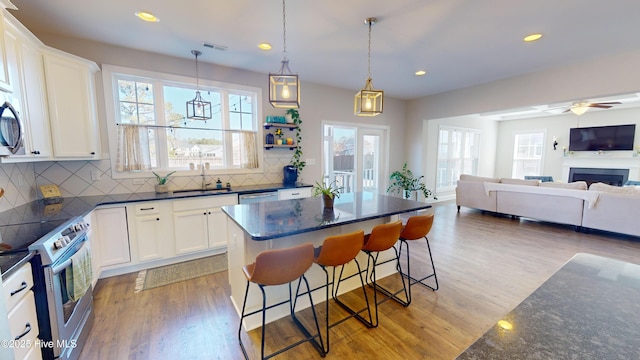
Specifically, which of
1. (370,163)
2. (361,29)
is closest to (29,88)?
(361,29)

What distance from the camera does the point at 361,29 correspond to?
111 inches

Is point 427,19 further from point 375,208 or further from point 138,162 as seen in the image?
point 138,162

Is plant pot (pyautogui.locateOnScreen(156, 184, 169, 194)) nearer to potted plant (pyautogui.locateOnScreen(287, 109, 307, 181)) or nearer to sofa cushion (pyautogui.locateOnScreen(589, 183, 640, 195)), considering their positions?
potted plant (pyautogui.locateOnScreen(287, 109, 307, 181))

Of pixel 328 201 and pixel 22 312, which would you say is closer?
pixel 22 312

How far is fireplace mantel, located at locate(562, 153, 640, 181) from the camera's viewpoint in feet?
21.9

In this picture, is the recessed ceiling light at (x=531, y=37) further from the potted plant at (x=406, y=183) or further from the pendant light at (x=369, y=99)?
the potted plant at (x=406, y=183)

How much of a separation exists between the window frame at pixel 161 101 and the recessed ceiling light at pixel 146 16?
103cm

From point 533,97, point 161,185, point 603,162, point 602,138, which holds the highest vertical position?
point 533,97

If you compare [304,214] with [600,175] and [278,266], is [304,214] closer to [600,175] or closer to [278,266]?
Answer: [278,266]

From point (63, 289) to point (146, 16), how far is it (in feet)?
8.23

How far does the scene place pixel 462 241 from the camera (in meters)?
4.01

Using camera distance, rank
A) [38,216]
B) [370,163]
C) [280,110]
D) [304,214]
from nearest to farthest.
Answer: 1. [38,216]
2. [304,214]
3. [280,110]
4. [370,163]

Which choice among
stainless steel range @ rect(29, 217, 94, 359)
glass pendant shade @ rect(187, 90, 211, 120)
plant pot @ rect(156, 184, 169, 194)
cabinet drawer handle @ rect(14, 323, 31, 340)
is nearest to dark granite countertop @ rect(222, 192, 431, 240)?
stainless steel range @ rect(29, 217, 94, 359)

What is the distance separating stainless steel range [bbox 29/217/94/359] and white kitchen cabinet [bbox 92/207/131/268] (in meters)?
0.85
